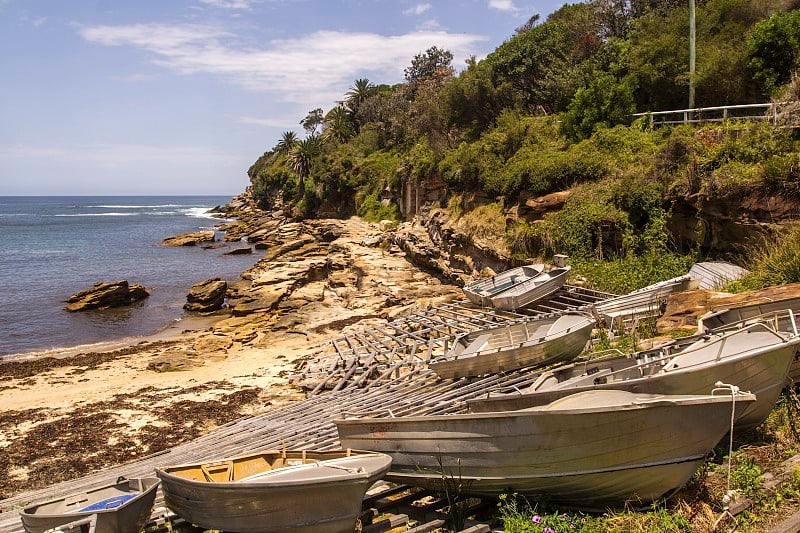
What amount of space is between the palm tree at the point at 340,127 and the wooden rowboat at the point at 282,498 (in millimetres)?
59867

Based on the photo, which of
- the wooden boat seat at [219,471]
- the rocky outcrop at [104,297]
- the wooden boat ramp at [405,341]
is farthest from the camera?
the rocky outcrop at [104,297]

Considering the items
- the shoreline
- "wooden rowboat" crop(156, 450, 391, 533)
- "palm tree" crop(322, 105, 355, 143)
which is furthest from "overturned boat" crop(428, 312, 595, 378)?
"palm tree" crop(322, 105, 355, 143)

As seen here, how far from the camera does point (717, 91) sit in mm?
22062

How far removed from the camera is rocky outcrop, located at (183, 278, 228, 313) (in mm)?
28281

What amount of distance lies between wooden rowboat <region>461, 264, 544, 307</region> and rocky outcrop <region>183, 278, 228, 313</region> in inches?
603

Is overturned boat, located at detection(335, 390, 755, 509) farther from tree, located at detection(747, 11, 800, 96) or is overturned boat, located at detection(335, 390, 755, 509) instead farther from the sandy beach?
tree, located at detection(747, 11, 800, 96)

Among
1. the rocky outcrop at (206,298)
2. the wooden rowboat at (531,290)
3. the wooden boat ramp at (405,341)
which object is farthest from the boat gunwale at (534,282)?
the rocky outcrop at (206,298)

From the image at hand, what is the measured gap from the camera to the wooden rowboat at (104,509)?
6.80m

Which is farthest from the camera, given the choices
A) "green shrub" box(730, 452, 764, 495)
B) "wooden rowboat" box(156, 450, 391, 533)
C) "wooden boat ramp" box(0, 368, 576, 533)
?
"wooden boat ramp" box(0, 368, 576, 533)

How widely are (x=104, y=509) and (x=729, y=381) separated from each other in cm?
825

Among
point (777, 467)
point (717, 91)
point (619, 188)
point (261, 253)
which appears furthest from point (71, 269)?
point (777, 467)

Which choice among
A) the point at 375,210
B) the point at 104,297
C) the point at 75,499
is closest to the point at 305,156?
the point at 375,210

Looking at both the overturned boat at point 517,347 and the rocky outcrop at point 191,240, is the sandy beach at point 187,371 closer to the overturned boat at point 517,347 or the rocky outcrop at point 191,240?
the overturned boat at point 517,347

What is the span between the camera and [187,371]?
18.5 m
